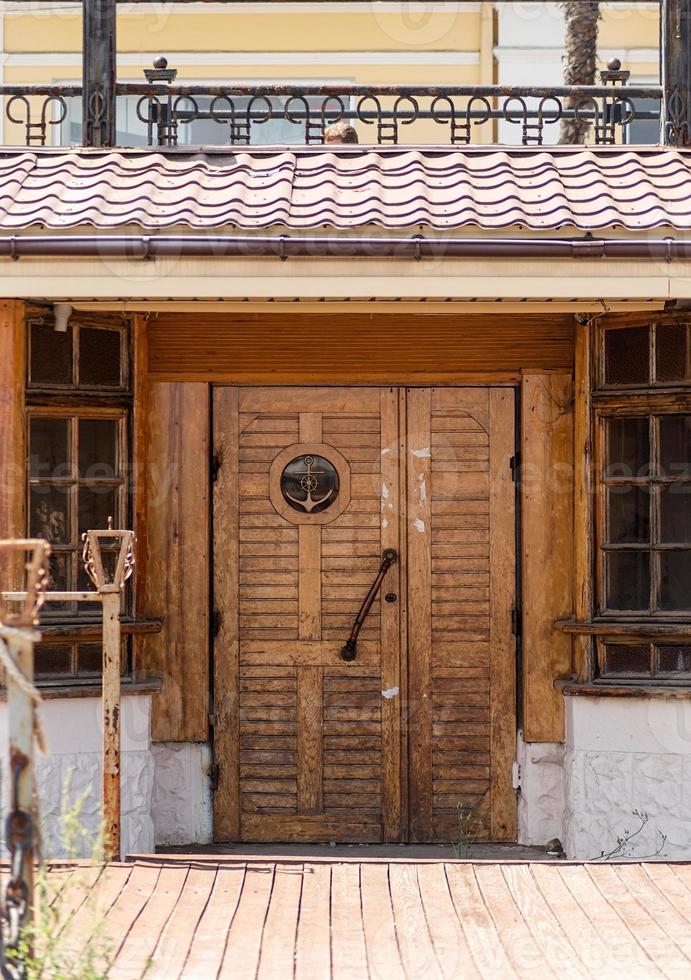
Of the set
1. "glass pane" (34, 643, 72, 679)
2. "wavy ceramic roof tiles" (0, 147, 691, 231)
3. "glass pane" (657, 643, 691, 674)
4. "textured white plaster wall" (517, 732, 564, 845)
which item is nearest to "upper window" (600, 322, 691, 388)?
"wavy ceramic roof tiles" (0, 147, 691, 231)

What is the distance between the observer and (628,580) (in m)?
7.03

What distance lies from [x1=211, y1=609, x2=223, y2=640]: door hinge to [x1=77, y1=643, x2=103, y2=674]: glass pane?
0.78 m

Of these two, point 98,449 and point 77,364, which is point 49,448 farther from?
point 77,364

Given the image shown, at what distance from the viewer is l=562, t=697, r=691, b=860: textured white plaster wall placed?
677cm

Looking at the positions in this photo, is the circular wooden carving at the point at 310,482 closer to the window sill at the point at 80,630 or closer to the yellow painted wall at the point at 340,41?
the window sill at the point at 80,630

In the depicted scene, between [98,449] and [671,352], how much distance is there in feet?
10.3

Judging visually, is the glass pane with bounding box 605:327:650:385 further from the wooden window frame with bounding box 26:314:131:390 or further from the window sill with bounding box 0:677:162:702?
the window sill with bounding box 0:677:162:702

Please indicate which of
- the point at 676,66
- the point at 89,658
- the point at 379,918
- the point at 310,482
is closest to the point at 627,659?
the point at 310,482

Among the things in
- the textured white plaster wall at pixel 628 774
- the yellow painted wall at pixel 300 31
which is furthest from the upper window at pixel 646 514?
the yellow painted wall at pixel 300 31

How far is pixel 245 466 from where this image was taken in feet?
24.5

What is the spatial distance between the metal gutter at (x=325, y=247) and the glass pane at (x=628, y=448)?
123 centimetres

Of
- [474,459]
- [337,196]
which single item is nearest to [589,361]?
[474,459]

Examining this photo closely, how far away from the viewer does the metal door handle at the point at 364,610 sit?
7.37 m

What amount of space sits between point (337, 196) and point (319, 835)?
141 inches
